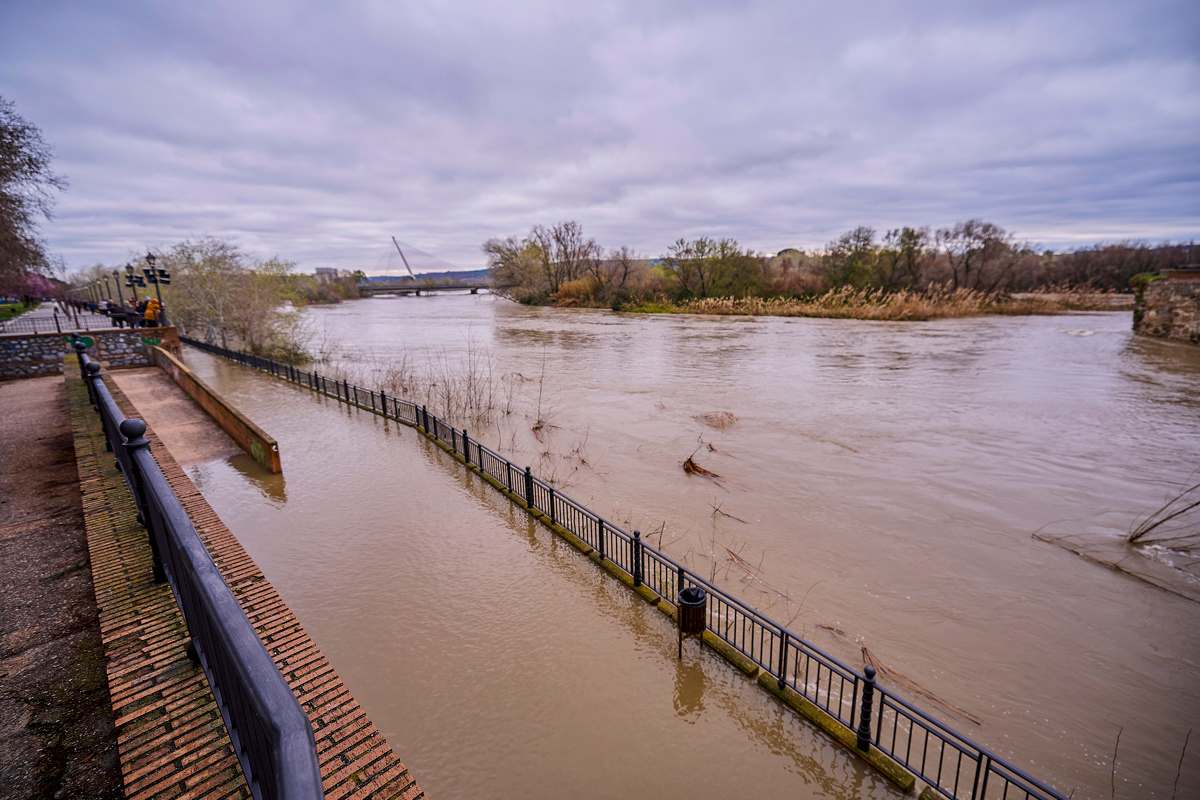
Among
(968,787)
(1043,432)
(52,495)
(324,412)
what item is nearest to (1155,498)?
(1043,432)

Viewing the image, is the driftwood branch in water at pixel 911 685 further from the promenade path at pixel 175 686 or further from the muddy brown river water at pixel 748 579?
the promenade path at pixel 175 686

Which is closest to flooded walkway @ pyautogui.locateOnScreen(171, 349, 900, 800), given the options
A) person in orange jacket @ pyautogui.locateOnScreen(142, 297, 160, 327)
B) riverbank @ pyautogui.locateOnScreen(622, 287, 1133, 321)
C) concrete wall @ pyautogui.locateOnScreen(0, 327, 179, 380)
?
concrete wall @ pyautogui.locateOnScreen(0, 327, 179, 380)

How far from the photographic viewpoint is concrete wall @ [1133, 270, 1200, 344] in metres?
30.4

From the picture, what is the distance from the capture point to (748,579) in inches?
327

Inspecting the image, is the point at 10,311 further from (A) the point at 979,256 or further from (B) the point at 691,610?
(A) the point at 979,256

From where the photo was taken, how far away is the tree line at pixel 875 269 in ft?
200

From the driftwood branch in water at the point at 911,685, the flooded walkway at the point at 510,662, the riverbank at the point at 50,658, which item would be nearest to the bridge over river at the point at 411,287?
the flooded walkway at the point at 510,662

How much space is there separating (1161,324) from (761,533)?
39.7 metres

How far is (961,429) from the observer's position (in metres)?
15.7

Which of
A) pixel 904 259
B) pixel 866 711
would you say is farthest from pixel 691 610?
pixel 904 259

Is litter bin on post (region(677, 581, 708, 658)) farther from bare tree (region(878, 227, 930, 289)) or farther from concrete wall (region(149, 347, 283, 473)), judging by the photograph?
bare tree (region(878, 227, 930, 289))

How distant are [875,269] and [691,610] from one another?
65.4 m

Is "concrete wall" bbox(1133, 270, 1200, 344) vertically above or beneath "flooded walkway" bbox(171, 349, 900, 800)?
above

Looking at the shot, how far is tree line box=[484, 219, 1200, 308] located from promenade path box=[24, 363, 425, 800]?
203 ft
